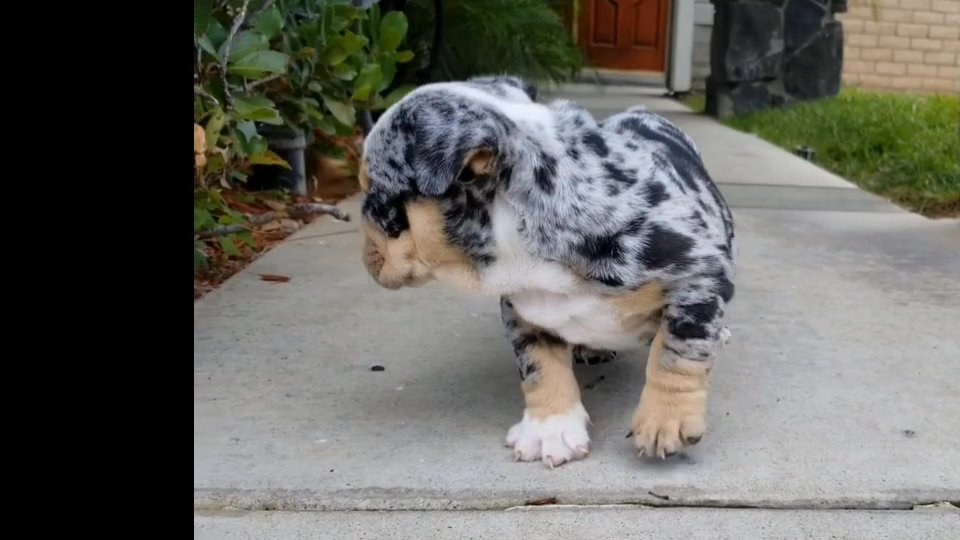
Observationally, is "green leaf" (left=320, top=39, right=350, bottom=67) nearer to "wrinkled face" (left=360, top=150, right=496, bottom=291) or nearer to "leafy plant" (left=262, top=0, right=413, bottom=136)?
"leafy plant" (left=262, top=0, right=413, bottom=136)

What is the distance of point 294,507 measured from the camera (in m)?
1.78

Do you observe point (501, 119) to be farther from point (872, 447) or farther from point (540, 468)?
point (872, 447)

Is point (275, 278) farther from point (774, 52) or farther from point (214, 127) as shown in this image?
point (774, 52)

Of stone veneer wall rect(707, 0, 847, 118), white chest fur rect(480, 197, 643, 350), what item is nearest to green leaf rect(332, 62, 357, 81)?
white chest fur rect(480, 197, 643, 350)

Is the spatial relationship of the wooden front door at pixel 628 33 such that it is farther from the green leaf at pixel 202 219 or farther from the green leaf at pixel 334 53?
the green leaf at pixel 202 219

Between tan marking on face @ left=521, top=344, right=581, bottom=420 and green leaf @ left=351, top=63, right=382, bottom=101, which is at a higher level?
green leaf @ left=351, top=63, right=382, bottom=101

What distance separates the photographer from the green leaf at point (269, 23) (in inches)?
134

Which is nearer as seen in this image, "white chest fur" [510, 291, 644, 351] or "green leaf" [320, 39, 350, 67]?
"white chest fur" [510, 291, 644, 351]

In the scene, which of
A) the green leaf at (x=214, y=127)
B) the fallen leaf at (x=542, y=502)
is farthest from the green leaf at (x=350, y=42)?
the fallen leaf at (x=542, y=502)

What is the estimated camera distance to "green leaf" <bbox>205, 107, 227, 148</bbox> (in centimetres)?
303

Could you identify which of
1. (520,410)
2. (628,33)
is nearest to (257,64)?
(520,410)

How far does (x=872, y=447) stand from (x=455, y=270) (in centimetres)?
93

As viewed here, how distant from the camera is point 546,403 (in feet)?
6.46
